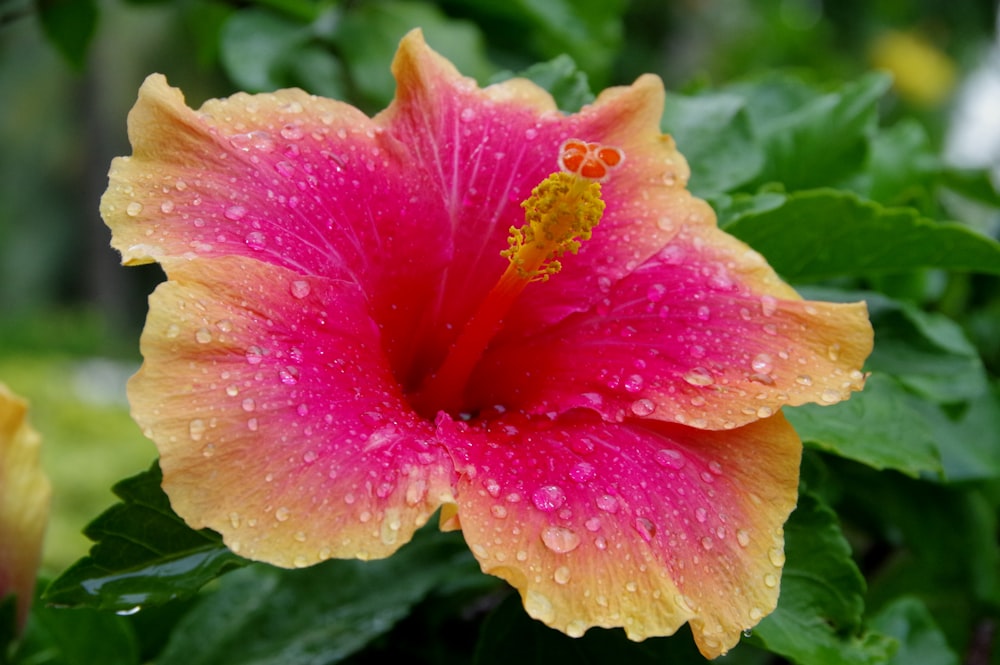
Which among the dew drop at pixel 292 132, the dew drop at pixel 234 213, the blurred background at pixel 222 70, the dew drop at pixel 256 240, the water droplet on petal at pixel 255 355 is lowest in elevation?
the blurred background at pixel 222 70

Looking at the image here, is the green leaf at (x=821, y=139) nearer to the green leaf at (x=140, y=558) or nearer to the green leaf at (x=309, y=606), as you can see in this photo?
the green leaf at (x=309, y=606)

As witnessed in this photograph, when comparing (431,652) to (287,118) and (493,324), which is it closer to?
(493,324)

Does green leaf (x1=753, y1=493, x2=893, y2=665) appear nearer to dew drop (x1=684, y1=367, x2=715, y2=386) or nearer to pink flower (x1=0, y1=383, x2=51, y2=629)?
dew drop (x1=684, y1=367, x2=715, y2=386)

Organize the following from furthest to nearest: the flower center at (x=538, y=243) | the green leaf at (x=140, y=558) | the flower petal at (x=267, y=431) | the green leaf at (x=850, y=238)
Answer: the green leaf at (x=850, y=238), the flower center at (x=538, y=243), the green leaf at (x=140, y=558), the flower petal at (x=267, y=431)

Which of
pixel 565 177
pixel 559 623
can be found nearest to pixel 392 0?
pixel 565 177

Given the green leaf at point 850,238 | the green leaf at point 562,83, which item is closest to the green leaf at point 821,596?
the green leaf at point 850,238

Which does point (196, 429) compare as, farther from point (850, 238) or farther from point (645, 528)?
point (850, 238)
